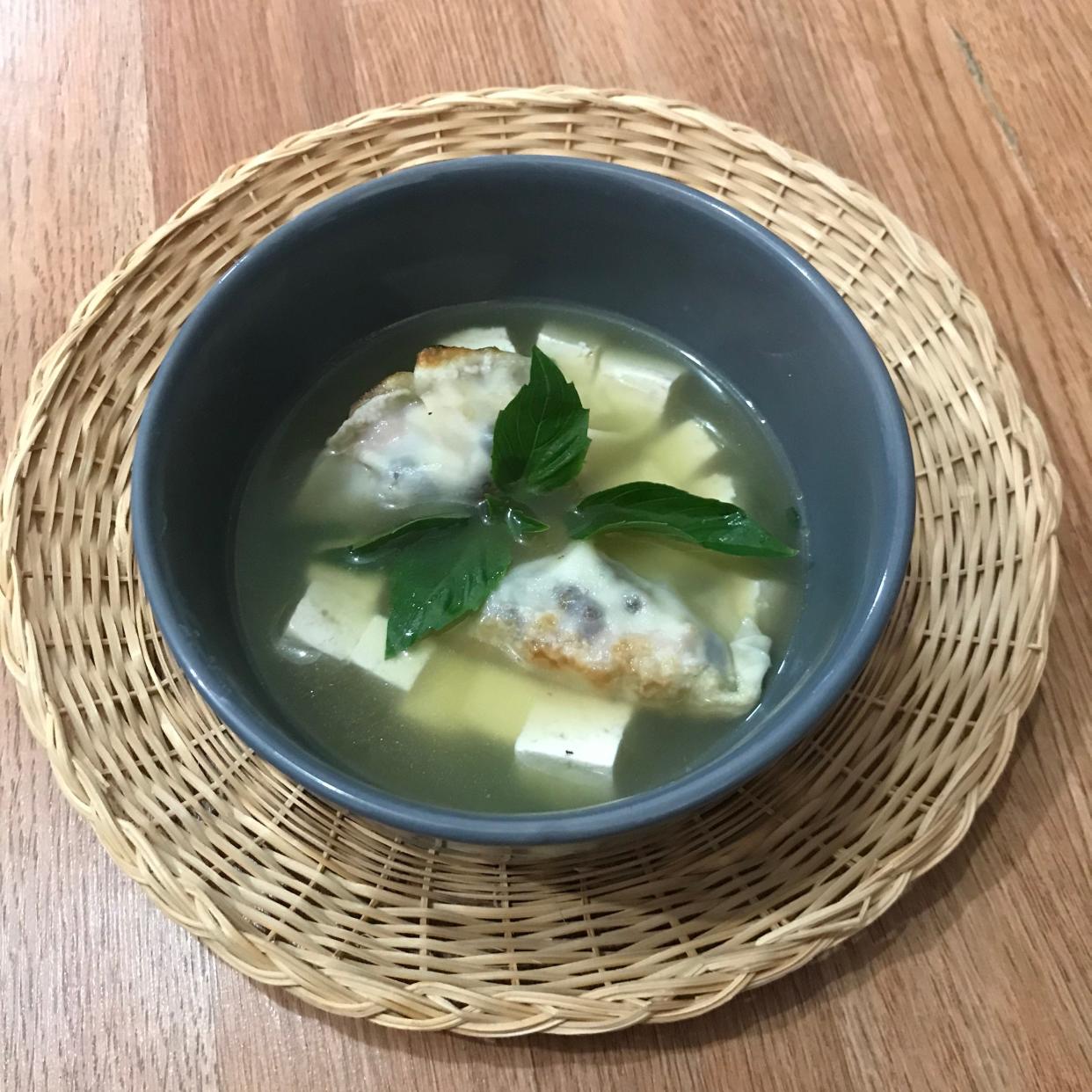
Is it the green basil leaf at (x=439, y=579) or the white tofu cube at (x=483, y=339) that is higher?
the white tofu cube at (x=483, y=339)

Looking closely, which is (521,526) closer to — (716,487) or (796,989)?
(716,487)

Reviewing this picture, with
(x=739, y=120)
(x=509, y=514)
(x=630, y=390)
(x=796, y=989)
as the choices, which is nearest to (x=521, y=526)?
(x=509, y=514)

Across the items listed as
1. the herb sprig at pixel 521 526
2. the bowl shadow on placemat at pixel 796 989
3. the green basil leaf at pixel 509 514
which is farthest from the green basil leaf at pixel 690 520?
the bowl shadow on placemat at pixel 796 989

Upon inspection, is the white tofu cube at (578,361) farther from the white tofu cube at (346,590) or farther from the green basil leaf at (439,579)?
the white tofu cube at (346,590)

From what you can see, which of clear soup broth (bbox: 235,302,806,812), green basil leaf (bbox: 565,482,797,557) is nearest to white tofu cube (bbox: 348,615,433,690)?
clear soup broth (bbox: 235,302,806,812)

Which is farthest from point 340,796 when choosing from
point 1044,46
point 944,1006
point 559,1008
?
point 1044,46
